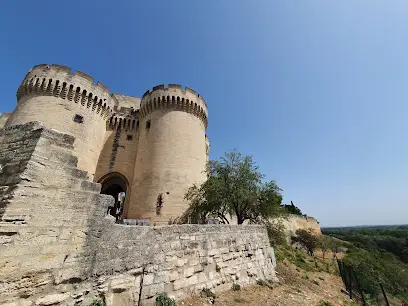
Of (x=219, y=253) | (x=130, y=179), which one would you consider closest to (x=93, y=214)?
(x=219, y=253)

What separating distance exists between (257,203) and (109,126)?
13.0m

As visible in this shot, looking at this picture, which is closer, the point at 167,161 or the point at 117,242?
the point at 117,242

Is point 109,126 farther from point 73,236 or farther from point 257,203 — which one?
point 73,236

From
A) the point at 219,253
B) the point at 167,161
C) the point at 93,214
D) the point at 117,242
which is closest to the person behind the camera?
the point at 93,214

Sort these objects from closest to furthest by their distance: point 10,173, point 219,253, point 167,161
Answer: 1. point 10,173
2. point 219,253
3. point 167,161

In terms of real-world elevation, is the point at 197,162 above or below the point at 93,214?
above

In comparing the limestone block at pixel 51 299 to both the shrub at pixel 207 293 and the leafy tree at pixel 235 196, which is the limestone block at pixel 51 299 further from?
the leafy tree at pixel 235 196

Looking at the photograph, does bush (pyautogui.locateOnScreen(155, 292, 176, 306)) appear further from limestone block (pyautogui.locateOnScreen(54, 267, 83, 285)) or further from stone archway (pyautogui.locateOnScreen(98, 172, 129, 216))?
stone archway (pyautogui.locateOnScreen(98, 172, 129, 216))

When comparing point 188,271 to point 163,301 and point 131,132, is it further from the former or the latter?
point 131,132

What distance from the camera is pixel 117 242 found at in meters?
4.05

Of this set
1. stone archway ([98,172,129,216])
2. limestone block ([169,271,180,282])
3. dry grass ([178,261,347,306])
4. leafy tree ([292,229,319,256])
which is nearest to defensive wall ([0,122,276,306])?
limestone block ([169,271,180,282])

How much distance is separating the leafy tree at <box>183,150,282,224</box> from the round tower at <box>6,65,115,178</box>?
7840 mm

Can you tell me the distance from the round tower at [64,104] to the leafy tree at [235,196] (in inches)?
309

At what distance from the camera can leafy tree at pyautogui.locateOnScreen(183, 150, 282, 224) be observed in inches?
496
